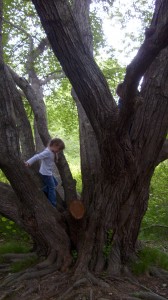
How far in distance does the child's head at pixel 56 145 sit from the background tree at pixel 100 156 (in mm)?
383

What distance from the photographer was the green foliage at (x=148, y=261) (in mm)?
5434

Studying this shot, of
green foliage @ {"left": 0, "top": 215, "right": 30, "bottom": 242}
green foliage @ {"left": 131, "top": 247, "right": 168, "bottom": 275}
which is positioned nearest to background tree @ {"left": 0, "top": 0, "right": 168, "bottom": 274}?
green foliage @ {"left": 131, "top": 247, "right": 168, "bottom": 275}

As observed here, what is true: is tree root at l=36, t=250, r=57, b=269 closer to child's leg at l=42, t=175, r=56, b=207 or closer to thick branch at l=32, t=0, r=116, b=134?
child's leg at l=42, t=175, r=56, b=207

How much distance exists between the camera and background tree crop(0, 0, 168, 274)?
13.3 ft

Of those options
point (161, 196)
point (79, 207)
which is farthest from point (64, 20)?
point (161, 196)

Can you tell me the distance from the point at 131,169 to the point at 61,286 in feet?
6.02

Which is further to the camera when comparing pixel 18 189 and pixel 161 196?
pixel 161 196

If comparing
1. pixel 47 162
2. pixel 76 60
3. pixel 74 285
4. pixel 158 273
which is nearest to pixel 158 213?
pixel 158 273

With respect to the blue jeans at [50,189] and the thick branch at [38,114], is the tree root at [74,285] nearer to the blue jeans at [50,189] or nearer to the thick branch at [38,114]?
the blue jeans at [50,189]

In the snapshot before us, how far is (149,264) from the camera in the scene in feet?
18.2

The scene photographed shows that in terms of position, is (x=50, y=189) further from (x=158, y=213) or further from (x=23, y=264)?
(x=158, y=213)

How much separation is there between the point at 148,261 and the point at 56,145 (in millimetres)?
2273

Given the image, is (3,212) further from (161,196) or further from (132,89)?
(161,196)

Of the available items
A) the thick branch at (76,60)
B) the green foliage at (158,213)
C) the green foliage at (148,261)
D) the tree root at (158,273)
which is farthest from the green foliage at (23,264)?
the green foliage at (158,213)
